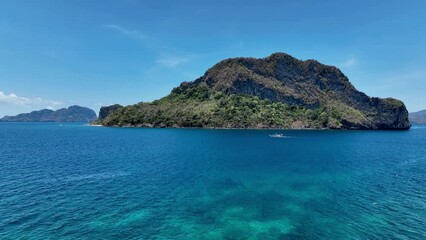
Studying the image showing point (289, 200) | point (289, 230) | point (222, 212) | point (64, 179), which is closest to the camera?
point (289, 230)

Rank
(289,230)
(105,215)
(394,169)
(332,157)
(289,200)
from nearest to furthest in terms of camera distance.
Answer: (289,230) < (105,215) < (289,200) < (394,169) < (332,157)

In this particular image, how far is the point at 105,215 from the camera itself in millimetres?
43594

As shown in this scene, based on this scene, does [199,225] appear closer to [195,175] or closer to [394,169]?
[195,175]

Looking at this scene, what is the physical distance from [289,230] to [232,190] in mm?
22370

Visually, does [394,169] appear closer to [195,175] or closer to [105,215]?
[195,175]

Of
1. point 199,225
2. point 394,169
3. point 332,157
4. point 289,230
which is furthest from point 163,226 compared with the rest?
point 332,157

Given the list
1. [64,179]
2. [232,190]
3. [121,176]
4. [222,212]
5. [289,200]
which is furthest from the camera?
[121,176]

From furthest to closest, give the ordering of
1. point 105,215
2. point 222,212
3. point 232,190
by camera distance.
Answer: point 232,190 < point 222,212 < point 105,215

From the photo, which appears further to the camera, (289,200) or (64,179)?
(64,179)

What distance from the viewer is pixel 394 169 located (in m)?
85.9

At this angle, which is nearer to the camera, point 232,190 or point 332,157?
point 232,190

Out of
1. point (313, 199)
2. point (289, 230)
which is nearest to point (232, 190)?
point (313, 199)

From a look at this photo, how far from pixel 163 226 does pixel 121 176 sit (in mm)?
34701

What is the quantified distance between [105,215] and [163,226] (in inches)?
423
